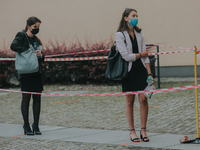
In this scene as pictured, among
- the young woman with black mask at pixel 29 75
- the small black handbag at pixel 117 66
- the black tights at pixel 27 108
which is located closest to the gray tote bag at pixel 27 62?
the young woman with black mask at pixel 29 75

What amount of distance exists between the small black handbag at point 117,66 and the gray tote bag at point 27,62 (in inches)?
48.6

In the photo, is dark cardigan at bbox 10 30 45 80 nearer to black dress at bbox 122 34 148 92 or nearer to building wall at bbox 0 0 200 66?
black dress at bbox 122 34 148 92

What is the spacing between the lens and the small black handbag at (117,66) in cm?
474

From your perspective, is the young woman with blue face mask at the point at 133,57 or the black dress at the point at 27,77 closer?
the young woman with blue face mask at the point at 133,57

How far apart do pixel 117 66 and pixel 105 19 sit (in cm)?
1125

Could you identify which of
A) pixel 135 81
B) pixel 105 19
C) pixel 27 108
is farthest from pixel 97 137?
pixel 105 19

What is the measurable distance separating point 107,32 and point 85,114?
8.93m

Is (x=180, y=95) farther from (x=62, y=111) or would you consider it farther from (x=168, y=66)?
(x=168, y=66)

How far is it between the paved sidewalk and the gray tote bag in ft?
3.29

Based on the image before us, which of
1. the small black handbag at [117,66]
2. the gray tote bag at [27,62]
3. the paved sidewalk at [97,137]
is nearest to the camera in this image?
the paved sidewalk at [97,137]

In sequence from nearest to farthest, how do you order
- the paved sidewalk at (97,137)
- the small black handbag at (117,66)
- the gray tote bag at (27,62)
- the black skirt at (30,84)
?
the paved sidewalk at (97,137), the small black handbag at (117,66), the gray tote bag at (27,62), the black skirt at (30,84)

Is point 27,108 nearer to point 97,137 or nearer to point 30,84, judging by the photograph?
point 30,84

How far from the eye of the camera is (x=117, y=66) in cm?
480

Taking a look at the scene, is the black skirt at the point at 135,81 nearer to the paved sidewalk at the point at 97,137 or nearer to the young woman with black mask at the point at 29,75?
the paved sidewalk at the point at 97,137
